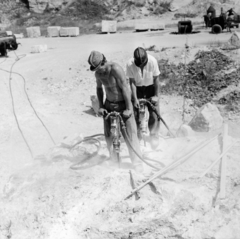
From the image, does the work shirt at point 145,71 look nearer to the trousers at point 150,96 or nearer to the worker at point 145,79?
the worker at point 145,79

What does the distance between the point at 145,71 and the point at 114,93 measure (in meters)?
1.00

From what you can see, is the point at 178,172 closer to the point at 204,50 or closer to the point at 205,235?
the point at 205,235

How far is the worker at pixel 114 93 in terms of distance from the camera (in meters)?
4.94

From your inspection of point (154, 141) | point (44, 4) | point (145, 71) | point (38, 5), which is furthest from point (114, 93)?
point (38, 5)

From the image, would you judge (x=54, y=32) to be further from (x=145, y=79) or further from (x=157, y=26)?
(x=145, y=79)

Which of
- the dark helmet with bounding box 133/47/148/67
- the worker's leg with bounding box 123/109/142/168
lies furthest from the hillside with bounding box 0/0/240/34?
the worker's leg with bounding box 123/109/142/168

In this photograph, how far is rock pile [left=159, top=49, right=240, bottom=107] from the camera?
33.8 feet

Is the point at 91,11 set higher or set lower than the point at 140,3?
lower

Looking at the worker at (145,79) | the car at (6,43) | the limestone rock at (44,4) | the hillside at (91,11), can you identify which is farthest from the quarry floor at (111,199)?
the limestone rock at (44,4)

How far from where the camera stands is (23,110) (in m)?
10.3

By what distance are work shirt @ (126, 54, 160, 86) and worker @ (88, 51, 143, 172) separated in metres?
0.67

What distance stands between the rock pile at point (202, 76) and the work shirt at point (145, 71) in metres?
4.32

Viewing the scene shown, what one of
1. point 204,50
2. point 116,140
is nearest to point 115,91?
point 116,140

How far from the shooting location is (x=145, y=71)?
6016 mm
